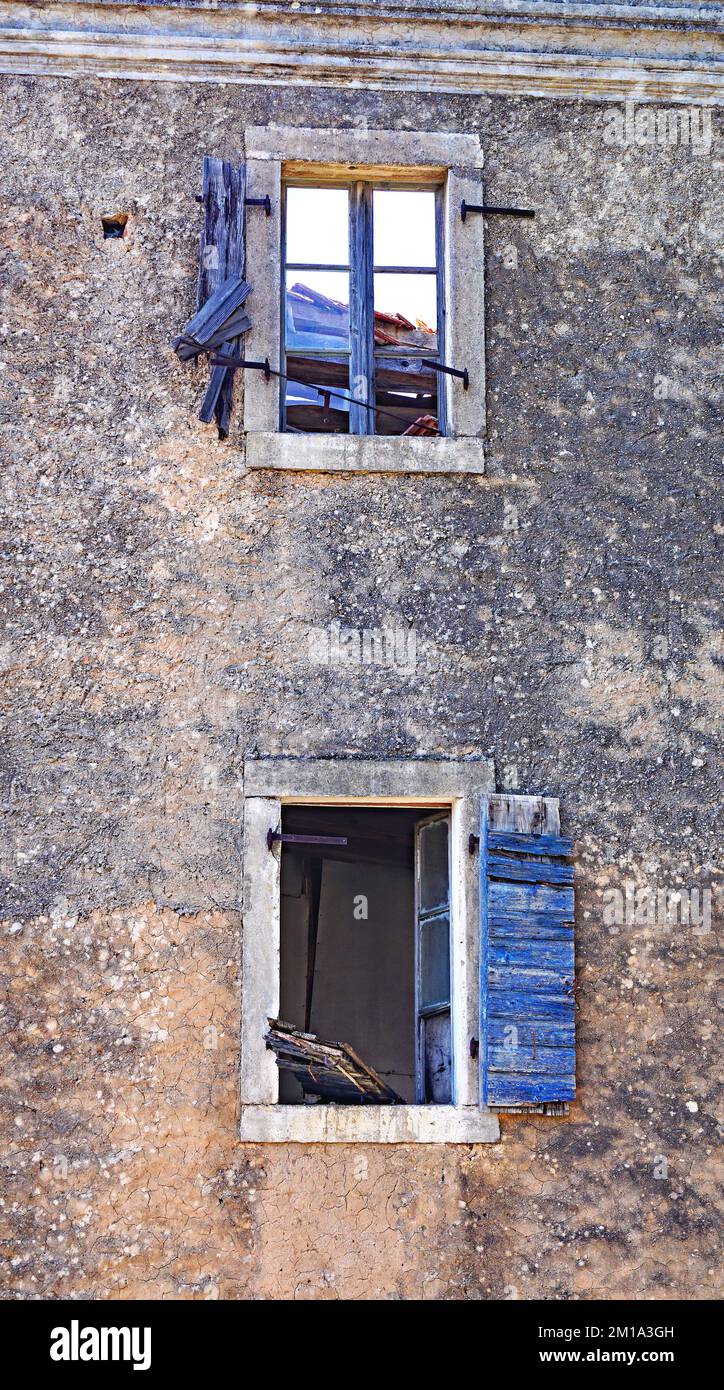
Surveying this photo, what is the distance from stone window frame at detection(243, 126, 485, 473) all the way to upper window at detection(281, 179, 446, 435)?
0.34ft

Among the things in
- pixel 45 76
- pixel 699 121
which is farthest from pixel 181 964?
pixel 699 121

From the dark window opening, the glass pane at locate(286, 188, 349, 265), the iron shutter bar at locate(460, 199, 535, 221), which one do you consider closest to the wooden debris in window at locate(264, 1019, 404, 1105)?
the dark window opening

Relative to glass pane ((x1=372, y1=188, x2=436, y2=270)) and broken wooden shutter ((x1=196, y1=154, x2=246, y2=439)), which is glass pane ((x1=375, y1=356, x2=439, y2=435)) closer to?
glass pane ((x1=372, y1=188, x2=436, y2=270))

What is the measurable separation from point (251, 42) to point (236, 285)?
1.10m

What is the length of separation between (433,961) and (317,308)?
2.80 metres

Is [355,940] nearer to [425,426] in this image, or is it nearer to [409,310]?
[425,426]

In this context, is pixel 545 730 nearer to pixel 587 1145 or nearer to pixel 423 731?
pixel 423 731

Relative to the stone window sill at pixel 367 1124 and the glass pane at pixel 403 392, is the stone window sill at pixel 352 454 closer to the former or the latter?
the glass pane at pixel 403 392

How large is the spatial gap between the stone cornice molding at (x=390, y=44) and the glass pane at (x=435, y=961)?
3551 millimetres

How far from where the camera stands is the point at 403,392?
6.62m

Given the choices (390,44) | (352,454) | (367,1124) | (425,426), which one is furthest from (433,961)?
(390,44)

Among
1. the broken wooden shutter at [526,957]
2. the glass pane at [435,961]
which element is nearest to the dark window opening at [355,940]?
the glass pane at [435,961]

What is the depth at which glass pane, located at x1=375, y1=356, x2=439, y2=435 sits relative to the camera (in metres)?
6.61

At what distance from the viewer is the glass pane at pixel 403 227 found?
6656 mm
